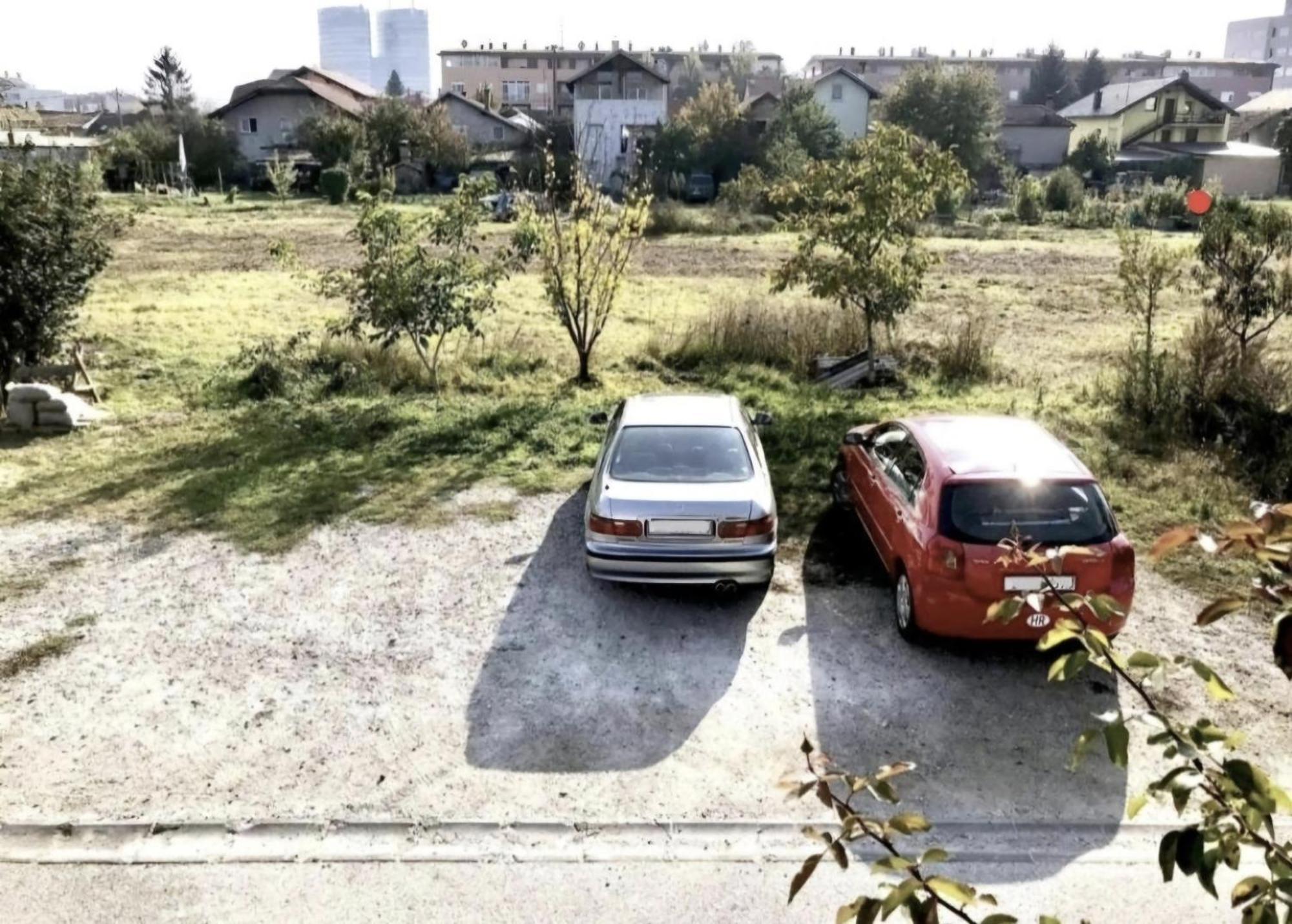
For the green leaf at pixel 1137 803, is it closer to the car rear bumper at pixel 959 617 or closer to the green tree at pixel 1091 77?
the car rear bumper at pixel 959 617

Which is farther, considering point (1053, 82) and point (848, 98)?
point (1053, 82)

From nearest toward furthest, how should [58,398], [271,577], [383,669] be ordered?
1. [383,669]
2. [271,577]
3. [58,398]

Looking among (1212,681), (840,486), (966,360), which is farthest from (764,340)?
(1212,681)

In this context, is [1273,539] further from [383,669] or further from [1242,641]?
[1242,641]

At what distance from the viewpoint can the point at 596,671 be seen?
7383 millimetres

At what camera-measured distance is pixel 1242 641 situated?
7852 millimetres

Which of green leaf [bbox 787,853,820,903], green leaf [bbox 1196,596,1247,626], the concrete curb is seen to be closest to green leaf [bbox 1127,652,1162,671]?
green leaf [bbox 1196,596,1247,626]

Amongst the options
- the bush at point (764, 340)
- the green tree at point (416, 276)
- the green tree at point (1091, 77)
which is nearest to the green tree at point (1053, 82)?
the green tree at point (1091, 77)

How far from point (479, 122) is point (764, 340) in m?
52.5

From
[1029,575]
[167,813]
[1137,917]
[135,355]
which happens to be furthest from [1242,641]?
[135,355]

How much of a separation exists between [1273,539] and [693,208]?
42279mm

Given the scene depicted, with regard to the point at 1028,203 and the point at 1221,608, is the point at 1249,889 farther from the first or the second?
the point at 1028,203

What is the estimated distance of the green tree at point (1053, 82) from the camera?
95688 mm

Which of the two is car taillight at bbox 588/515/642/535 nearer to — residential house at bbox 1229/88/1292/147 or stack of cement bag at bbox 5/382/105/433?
stack of cement bag at bbox 5/382/105/433
